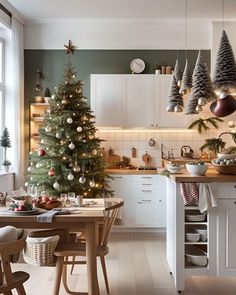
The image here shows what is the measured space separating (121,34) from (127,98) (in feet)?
3.67

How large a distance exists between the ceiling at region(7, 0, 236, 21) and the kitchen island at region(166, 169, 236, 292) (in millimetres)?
3082

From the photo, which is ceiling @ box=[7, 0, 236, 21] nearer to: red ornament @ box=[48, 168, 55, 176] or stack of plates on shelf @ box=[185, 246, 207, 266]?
red ornament @ box=[48, 168, 55, 176]

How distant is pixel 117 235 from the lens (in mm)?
6059

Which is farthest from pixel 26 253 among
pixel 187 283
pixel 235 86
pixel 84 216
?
pixel 235 86

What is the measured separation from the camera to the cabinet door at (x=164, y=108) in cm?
635

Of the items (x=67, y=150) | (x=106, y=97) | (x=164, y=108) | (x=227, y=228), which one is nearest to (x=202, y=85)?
(x=227, y=228)

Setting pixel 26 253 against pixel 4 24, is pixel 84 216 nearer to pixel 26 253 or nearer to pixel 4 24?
pixel 26 253

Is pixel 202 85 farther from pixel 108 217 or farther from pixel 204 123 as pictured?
pixel 204 123

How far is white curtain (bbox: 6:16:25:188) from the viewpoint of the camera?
20.3 feet

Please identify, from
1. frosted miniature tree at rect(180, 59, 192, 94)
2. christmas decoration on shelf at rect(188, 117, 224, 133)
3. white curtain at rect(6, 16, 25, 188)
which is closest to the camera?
frosted miniature tree at rect(180, 59, 192, 94)

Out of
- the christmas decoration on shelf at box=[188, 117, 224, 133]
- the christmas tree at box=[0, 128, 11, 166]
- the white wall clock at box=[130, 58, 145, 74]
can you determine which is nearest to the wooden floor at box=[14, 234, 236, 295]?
the christmas tree at box=[0, 128, 11, 166]

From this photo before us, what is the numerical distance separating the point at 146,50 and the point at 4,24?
2.30 meters

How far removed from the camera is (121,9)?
5.99 m

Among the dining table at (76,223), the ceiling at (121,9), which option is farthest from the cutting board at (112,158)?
the dining table at (76,223)
